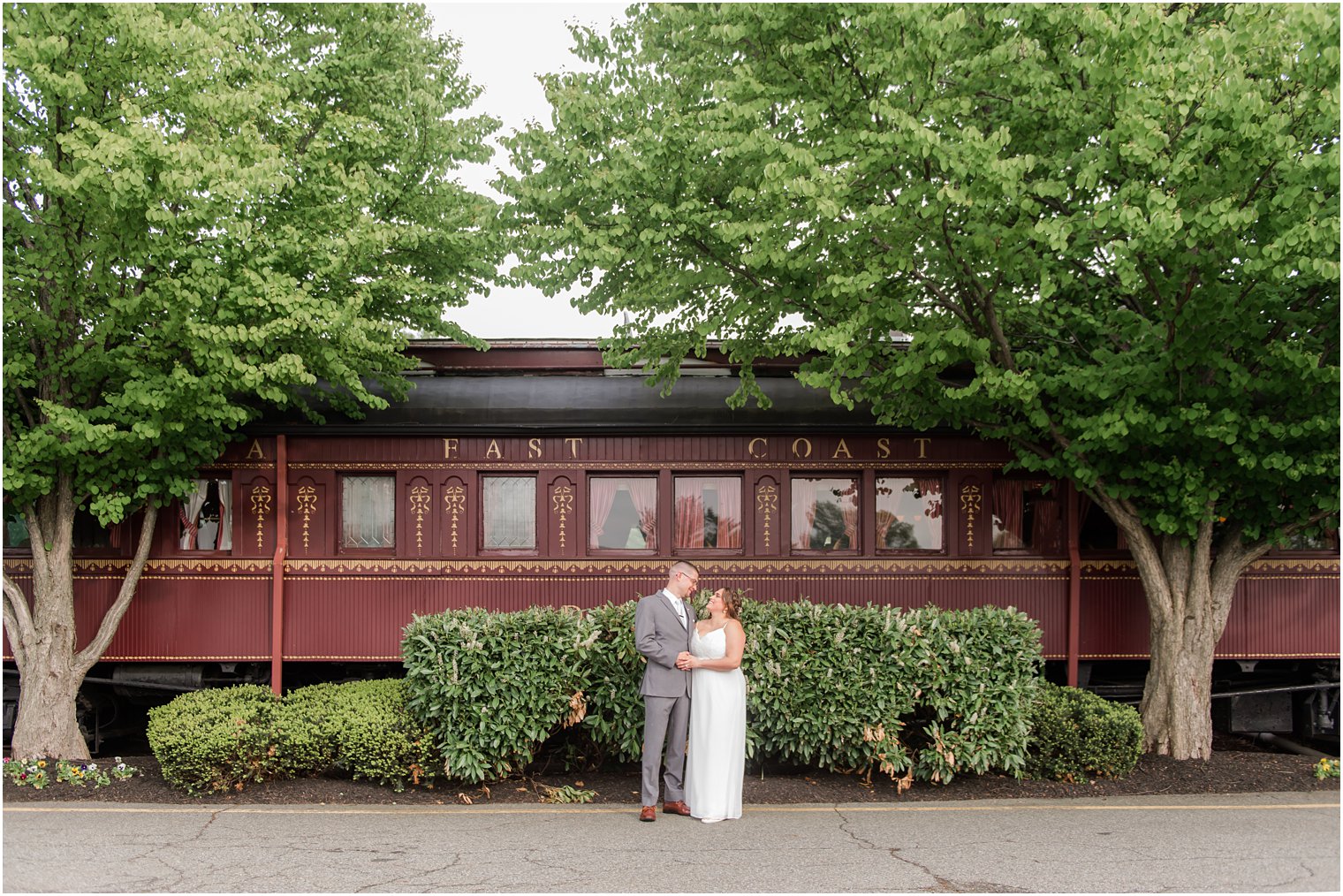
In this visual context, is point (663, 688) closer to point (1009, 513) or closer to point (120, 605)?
point (1009, 513)

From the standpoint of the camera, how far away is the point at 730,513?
11.6 metres

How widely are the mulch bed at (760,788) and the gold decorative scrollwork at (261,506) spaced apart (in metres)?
2.54

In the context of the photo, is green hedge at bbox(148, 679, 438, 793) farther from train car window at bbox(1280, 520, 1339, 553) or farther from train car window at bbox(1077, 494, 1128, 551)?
train car window at bbox(1280, 520, 1339, 553)

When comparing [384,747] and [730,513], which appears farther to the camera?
[730,513]

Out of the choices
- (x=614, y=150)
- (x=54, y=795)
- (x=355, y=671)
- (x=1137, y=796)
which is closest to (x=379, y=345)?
(x=614, y=150)

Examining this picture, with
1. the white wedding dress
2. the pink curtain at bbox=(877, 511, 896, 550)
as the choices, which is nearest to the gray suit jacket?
the white wedding dress

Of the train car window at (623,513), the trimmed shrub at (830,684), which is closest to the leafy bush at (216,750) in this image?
the train car window at (623,513)

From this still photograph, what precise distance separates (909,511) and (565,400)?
392cm

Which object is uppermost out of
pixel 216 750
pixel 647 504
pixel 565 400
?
pixel 565 400

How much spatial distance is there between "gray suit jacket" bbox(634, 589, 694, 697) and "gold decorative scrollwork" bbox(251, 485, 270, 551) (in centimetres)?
529

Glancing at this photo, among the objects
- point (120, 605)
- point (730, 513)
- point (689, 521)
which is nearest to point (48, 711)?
point (120, 605)

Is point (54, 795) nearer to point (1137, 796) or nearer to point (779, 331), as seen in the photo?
point (779, 331)

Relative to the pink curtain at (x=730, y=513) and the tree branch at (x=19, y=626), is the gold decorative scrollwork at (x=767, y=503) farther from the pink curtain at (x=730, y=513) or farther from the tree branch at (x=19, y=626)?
the tree branch at (x=19, y=626)

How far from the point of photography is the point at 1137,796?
913cm
